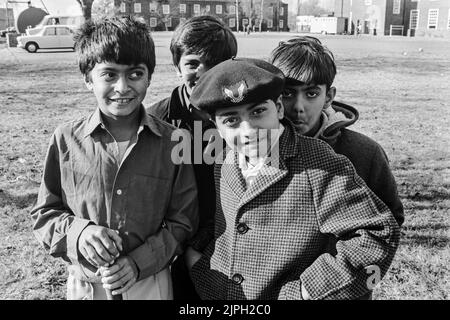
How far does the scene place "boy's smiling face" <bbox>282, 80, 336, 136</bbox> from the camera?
2.03 meters

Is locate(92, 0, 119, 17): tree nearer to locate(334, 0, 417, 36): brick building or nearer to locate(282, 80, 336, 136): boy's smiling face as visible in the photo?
locate(282, 80, 336, 136): boy's smiling face

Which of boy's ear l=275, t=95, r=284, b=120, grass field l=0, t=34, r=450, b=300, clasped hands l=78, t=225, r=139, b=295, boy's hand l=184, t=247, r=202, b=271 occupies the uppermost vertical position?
boy's ear l=275, t=95, r=284, b=120

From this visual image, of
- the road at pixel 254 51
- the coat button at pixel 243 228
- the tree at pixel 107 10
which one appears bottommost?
the road at pixel 254 51

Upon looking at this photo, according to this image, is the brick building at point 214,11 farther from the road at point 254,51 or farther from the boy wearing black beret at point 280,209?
the boy wearing black beret at point 280,209

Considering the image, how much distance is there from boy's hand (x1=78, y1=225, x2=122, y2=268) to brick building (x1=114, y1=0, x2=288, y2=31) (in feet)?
104

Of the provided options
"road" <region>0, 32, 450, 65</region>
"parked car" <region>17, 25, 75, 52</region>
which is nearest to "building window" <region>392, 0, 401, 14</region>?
"road" <region>0, 32, 450, 65</region>

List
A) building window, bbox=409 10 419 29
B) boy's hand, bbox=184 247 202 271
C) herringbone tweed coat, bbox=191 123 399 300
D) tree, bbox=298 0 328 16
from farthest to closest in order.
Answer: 1. tree, bbox=298 0 328 16
2. building window, bbox=409 10 419 29
3. boy's hand, bbox=184 247 202 271
4. herringbone tweed coat, bbox=191 123 399 300

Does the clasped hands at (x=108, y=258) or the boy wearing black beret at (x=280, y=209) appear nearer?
the boy wearing black beret at (x=280, y=209)

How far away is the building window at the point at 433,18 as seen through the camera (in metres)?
49.3

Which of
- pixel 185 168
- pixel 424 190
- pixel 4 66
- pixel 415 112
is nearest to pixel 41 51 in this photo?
pixel 4 66

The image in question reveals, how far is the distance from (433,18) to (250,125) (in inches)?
2119

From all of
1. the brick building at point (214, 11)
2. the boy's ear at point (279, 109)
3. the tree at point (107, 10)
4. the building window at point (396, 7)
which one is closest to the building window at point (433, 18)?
the building window at point (396, 7)

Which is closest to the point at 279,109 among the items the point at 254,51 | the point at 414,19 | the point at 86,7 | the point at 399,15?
the point at 86,7

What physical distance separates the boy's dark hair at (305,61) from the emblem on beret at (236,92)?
0.43m
